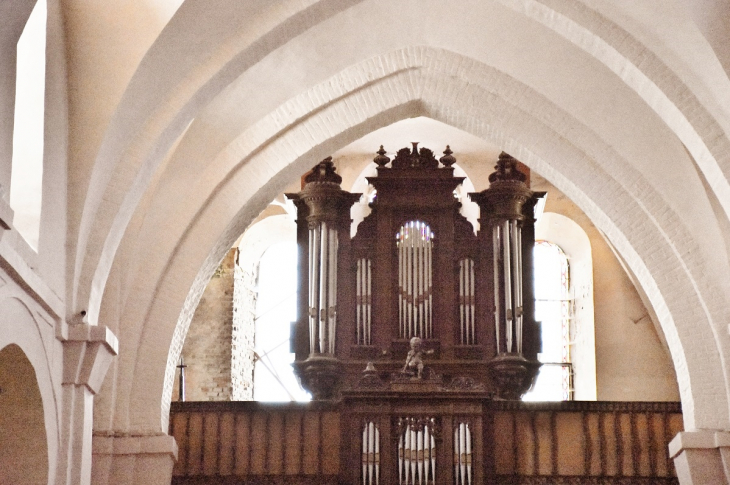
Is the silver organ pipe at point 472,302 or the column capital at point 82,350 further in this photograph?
the silver organ pipe at point 472,302

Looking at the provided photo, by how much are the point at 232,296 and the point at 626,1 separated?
29.8 feet

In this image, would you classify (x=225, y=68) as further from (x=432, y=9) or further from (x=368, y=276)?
(x=368, y=276)

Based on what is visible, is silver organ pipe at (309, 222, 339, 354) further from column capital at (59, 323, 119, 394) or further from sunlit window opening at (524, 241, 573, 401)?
column capital at (59, 323, 119, 394)

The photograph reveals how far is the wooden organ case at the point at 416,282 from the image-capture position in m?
16.6

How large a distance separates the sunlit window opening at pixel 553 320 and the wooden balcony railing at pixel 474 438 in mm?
3773

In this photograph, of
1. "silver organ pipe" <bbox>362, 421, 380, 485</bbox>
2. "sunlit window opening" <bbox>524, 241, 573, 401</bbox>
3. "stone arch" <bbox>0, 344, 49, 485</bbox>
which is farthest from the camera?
"sunlit window opening" <bbox>524, 241, 573, 401</bbox>

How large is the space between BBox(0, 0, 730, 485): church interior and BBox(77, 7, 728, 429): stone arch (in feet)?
0.11

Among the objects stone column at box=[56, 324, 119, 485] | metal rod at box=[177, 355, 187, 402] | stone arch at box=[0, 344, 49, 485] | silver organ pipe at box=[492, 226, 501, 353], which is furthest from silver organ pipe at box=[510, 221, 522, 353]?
stone arch at box=[0, 344, 49, 485]

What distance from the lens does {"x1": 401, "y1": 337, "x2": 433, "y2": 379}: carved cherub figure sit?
15359mm

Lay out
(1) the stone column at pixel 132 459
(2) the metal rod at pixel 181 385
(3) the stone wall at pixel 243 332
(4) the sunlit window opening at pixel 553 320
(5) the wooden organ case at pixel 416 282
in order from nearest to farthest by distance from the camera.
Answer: (1) the stone column at pixel 132 459 → (5) the wooden organ case at pixel 416 282 → (2) the metal rod at pixel 181 385 → (3) the stone wall at pixel 243 332 → (4) the sunlit window opening at pixel 553 320

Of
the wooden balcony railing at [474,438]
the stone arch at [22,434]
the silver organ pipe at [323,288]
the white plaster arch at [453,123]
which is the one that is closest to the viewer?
the stone arch at [22,434]

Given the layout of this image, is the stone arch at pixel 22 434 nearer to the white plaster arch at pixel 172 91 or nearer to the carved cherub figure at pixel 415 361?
the white plaster arch at pixel 172 91

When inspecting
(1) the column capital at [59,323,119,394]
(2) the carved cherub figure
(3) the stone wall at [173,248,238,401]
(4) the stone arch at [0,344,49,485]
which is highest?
(3) the stone wall at [173,248,238,401]

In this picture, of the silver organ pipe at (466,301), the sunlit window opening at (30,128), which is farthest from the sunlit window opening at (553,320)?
the sunlit window opening at (30,128)
